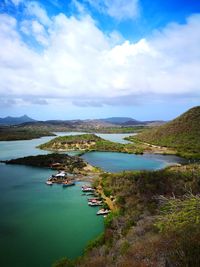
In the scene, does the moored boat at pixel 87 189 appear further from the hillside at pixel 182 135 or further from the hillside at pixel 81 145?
the hillside at pixel 81 145

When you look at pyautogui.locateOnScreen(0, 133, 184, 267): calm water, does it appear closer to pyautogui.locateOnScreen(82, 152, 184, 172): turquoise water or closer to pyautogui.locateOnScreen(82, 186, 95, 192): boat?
pyautogui.locateOnScreen(82, 186, 95, 192): boat

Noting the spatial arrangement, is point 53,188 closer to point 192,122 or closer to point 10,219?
point 10,219

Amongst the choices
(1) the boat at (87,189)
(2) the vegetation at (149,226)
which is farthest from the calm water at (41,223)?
(2) the vegetation at (149,226)

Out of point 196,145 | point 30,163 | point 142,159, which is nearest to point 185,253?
point 30,163

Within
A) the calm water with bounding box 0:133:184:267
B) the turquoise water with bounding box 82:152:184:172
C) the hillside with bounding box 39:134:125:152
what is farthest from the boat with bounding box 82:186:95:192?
the hillside with bounding box 39:134:125:152

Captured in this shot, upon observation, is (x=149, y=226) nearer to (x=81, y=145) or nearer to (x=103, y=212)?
(x=103, y=212)
